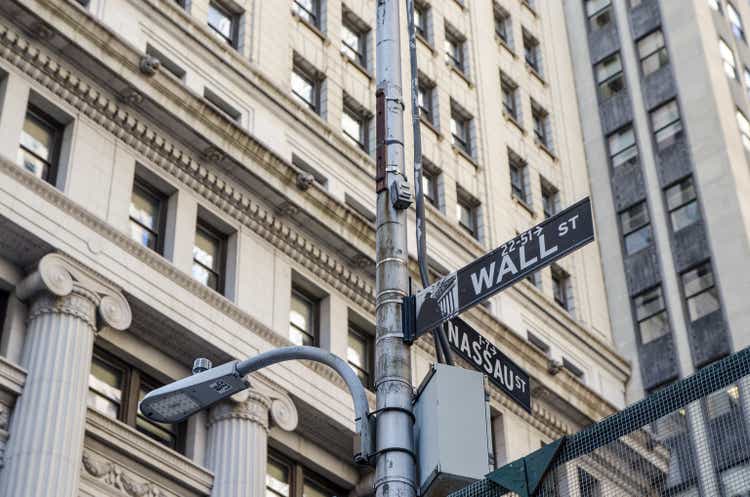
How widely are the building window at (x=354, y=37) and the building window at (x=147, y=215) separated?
12.0 m

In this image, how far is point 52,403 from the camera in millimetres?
24016

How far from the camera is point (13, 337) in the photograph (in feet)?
82.5

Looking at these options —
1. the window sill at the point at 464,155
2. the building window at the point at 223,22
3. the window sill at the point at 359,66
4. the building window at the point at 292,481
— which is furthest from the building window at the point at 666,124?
the building window at the point at 292,481

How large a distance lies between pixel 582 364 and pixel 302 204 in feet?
47.9

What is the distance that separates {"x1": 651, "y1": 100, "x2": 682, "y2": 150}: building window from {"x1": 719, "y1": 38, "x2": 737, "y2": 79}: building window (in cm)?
337

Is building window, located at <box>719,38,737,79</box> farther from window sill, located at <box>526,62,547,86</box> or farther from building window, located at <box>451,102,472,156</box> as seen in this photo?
building window, located at <box>451,102,472,156</box>

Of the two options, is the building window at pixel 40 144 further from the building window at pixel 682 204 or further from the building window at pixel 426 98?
the building window at pixel 682 204

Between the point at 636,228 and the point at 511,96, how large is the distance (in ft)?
23.6

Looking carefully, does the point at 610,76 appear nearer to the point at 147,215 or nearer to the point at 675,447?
the point at 147,215

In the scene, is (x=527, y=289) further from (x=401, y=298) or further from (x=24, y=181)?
(x=401, y=298)

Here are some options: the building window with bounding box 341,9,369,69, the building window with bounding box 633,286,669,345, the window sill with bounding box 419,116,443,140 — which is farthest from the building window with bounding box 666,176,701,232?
the building window with bounding box 341,9,369,69

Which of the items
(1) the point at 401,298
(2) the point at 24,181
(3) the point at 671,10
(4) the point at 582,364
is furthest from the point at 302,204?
(3) the point at 671,10

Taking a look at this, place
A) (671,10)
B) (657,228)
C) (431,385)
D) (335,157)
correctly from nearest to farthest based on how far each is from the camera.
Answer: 1. (431,385)
2. (335,157)
3. (657,228)
4. (671,10)

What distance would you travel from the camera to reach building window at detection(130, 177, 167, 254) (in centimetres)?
2902
